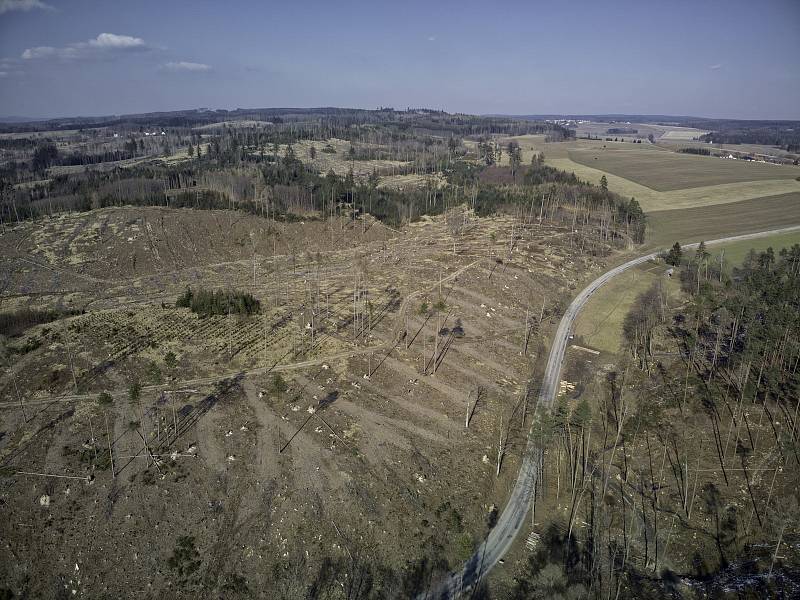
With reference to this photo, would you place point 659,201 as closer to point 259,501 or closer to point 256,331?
point 256,331

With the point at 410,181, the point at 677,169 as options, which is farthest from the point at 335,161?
the point at 677,169

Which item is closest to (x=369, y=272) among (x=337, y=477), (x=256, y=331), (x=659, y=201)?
(x=256, y=331)

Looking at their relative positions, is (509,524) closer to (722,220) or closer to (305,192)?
(305,192)

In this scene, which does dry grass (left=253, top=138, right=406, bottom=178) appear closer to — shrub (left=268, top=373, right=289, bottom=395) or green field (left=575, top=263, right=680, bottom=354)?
green field (left=575, top=263, right=680, bottom=354)

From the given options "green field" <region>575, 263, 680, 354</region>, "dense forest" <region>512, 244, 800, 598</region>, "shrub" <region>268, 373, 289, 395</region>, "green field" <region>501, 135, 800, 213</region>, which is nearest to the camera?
"dense forest" <region>512, 244, 800, 598</region>

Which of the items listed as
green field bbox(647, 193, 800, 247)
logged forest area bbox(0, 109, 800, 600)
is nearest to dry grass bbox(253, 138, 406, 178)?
green field bbox(647, 193, 800, 247)
